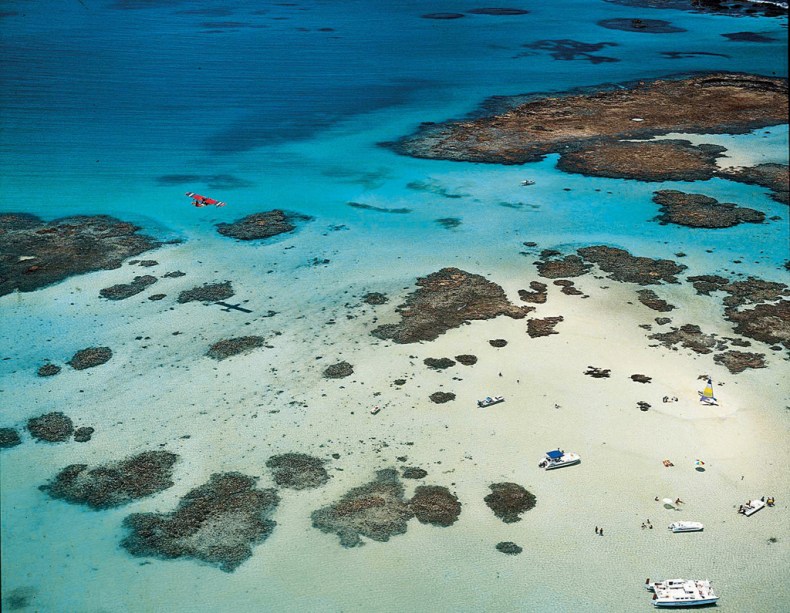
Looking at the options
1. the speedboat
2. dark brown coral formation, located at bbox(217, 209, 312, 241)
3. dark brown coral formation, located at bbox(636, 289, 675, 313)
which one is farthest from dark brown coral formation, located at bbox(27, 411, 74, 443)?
dark brown coral formation, located at bbox(636, 289, 675, 313)

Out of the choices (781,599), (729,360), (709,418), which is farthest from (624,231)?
(781,599)

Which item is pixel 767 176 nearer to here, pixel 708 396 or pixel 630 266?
pixel 630 266

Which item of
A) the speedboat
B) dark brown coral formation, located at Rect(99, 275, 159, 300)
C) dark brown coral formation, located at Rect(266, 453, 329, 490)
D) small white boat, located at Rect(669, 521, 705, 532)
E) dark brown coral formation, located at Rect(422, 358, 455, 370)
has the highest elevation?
dark brown coral formation, located at Rect(99, 275, 159, 300)

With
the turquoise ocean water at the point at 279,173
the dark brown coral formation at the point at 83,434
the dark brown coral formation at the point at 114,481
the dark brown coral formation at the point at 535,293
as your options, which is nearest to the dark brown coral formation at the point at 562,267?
the dark brown coral formation at the point at 535,293

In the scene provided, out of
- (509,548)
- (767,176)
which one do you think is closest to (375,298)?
(509,548)

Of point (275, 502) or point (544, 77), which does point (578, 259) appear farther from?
point (544, 77)

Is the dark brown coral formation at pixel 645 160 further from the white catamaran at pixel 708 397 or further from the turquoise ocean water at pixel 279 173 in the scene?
the white catamaran at pixel 708 397

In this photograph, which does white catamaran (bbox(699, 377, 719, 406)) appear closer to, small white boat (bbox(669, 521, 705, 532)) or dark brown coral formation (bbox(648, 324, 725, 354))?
dark brown coral formation (bbox(648, 324, 725, 354))

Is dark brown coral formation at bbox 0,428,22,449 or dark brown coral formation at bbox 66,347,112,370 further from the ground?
dark brown coral formation at bbox 66,347,112,370
